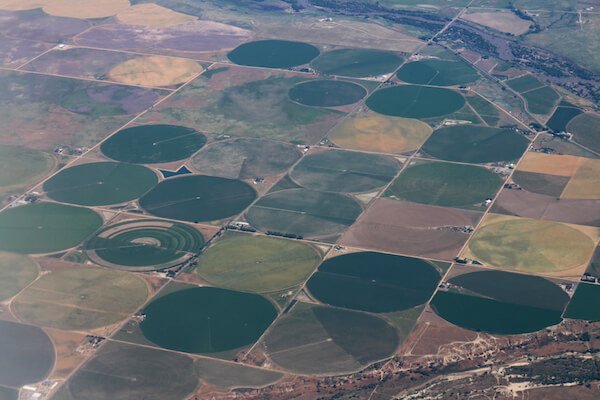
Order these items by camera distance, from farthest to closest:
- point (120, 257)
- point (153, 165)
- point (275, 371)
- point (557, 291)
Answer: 1. point (153, 165)
2. point (120, 257)
3. point (557, 291)
4. point (275, 371)

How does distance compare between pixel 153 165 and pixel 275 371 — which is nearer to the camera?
pixel 275 371

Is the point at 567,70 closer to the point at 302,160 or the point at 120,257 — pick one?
the point at 302,160

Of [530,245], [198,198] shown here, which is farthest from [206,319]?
[530,245]

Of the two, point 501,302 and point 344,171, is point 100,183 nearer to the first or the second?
point 344,171

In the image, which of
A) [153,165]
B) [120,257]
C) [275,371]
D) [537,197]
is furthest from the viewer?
Answer: [153,165]

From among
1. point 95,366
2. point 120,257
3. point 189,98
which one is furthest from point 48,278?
point 189,98

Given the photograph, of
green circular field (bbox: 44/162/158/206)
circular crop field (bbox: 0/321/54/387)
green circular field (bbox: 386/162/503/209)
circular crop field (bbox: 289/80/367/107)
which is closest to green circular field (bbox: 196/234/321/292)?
green circular field (bbox: 44/162/158/206)

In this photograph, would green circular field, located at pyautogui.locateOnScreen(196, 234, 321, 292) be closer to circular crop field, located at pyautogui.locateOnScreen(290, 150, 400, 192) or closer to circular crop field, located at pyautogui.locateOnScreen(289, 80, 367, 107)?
circular crop field, located at pyautogui.locateOnScreen(290, 150, 400, 192)
